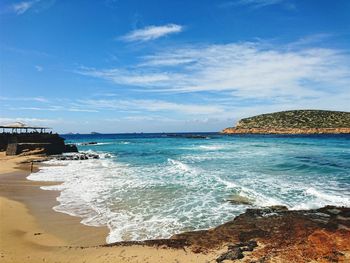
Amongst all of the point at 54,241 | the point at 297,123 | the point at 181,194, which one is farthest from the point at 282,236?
the point at 297,123

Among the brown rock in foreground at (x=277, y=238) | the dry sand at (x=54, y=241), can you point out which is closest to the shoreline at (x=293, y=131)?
the brown rock in foreground at (x=277, y=238)

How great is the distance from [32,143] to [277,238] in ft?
140

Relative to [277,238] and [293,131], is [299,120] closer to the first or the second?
[293,131]

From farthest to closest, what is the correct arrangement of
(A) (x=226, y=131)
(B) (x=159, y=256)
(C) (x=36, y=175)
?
(A) (x=226, y=131)
(C) (x=36, y=175)
(B) (x=159, y=256)

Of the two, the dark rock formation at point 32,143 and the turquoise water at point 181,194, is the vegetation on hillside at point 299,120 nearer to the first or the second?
the dark rock formation at point 32,143

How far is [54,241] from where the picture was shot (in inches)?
441

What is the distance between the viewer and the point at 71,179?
24688 millimetres

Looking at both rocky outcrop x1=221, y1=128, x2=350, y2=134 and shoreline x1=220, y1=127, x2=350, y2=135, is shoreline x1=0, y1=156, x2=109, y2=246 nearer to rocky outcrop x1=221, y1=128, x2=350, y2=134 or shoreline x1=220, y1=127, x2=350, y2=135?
shoreline x1=220, y1=127, x2=350, y2=135

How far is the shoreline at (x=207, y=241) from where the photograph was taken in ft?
30.7

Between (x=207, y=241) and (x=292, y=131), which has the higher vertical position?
(x=292, y=131)

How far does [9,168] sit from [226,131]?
13797 cm

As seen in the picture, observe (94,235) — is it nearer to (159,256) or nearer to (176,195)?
(159,256)

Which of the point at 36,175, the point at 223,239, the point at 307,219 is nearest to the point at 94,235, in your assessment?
the point at 223,239

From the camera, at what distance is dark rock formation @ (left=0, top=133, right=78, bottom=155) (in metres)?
44.5
